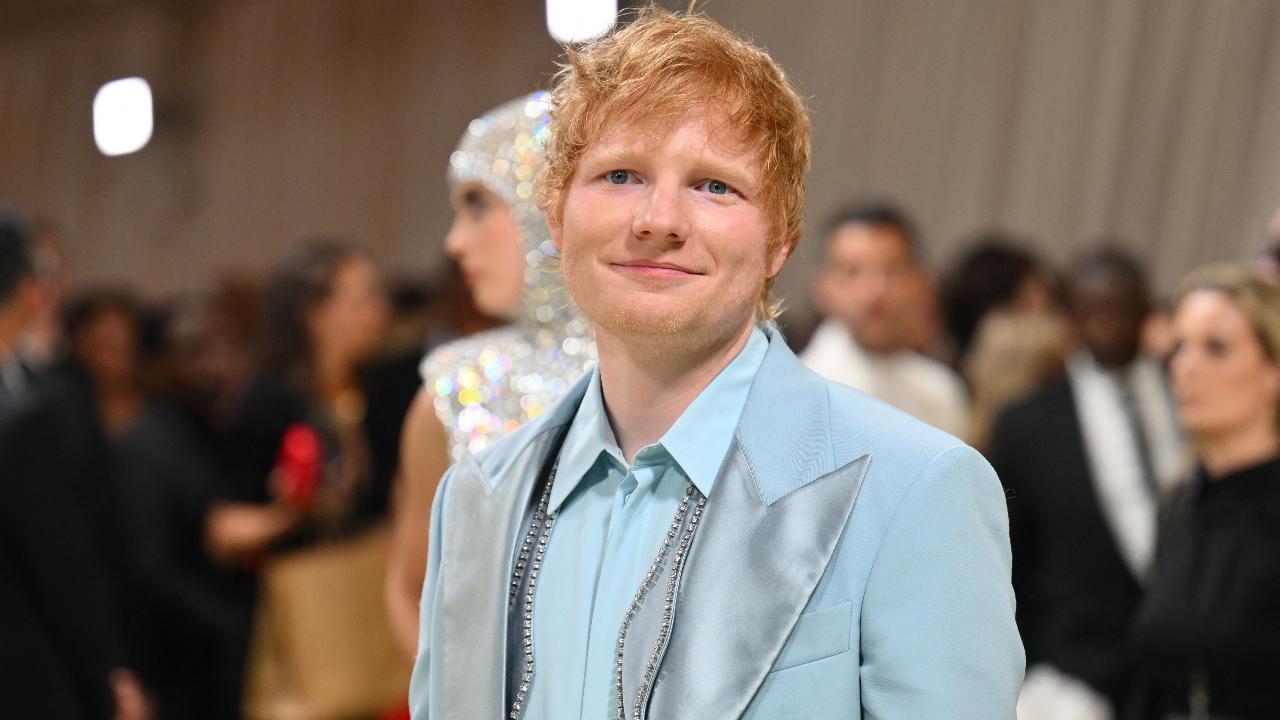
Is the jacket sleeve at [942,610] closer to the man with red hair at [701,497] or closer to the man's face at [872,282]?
the man with red hair at [701,497]

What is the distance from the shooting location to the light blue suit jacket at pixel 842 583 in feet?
4.62

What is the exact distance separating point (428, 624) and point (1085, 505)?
10.2 feet

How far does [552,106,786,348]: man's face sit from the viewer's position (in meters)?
1.51

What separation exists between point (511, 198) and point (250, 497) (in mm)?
2651

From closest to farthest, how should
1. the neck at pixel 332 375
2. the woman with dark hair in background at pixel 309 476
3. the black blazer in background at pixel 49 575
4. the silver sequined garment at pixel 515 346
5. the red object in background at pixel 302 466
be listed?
1. the silver sequined garment at pixel 515 346
2. the black blazer in background at pixel 49 575
3. the woman with dark hair in background at pixel 309 476
4. the red object in background at pixel 302 466
5. the neck at pixel 332 375

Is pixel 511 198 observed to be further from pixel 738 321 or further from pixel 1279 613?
pixel 1279 613

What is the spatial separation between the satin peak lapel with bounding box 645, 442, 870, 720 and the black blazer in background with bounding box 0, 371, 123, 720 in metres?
2.76

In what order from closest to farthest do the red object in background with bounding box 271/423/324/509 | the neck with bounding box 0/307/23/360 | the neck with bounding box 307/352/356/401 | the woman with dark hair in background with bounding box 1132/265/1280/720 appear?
the woman with dark hair in background with bounding box 1132/265/1280/720 < the neck with bounding box 0/307/23/360 < the red object in background with bounding box 271/423/324/509 < the neck with bounding box 307/352/356/401

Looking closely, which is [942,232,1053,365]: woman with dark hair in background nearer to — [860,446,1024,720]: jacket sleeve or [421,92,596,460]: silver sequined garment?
[421,92,596,460]: silver sequined garment

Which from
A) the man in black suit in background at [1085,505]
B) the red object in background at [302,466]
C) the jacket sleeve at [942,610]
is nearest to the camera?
the jacket sleeve at [942,610]

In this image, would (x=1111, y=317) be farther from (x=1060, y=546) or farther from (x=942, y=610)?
(x=942, y=610)

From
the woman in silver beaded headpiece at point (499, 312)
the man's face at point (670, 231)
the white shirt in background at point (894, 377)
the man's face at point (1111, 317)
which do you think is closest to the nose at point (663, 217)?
the man's face at point (670, 231)

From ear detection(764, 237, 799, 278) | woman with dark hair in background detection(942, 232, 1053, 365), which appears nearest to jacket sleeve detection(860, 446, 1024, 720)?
ear detection(764, 237, 799, 278)

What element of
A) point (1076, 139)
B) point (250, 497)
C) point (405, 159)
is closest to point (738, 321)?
point (250, 497)
